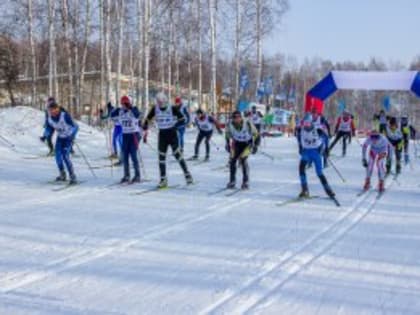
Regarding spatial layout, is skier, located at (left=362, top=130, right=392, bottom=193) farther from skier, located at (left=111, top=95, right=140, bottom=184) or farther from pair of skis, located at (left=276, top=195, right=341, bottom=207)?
skier, located at (left=111, top=95, right=140, bottom=184)

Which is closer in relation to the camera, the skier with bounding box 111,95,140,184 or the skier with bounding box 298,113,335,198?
the skier with bounding box 298,113,335,198

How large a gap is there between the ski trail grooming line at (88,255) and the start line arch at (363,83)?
10.7 metres

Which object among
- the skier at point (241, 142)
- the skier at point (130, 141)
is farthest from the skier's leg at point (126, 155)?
the skier at point (241, 142)

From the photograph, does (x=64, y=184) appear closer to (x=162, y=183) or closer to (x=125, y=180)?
(x=125, y=180)

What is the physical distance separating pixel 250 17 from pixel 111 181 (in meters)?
22.9

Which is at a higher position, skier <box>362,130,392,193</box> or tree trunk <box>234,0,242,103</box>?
tree trunk <box>234,0,242,103</box>

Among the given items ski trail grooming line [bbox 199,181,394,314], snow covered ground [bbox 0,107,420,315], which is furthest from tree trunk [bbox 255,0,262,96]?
ski trail grooming line [bbox 199,181,394,314]

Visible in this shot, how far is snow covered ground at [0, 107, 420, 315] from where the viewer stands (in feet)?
16.2

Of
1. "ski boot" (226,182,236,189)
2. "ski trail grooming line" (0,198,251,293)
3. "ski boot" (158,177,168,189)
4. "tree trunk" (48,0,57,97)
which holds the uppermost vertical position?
"tree trunk" (48,0,57,97)

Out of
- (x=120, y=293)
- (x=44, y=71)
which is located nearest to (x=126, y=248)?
(x=120, y=293)

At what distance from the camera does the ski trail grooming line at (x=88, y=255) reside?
5.34 m

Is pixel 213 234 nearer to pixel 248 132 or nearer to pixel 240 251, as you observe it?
pixel 240 251

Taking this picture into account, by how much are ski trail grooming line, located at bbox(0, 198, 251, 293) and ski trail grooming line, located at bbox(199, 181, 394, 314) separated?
1737mm

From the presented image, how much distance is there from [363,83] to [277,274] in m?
14.3
